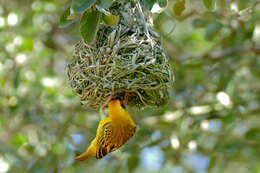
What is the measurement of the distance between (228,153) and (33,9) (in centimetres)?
246

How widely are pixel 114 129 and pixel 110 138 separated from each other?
92 millimetres

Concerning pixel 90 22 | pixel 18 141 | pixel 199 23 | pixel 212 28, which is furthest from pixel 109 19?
pixel 18 141

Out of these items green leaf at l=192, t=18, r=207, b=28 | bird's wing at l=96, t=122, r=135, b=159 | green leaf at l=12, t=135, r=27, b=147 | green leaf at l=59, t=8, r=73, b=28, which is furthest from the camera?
green leaf at l=12, t=135, r=27, b=147

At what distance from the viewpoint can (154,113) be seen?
3207 mm

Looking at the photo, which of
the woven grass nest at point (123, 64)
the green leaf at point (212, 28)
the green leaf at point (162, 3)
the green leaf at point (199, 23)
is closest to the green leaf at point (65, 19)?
the woven grass nest at point (123, 64)

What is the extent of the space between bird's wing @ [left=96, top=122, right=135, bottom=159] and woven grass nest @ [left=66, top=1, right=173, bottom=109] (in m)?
0.20

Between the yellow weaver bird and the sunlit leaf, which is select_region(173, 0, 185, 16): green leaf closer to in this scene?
the yellow weaver bird

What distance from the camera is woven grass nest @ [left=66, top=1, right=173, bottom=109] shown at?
2092 millimetres

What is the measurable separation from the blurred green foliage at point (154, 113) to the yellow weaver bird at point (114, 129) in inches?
30.5

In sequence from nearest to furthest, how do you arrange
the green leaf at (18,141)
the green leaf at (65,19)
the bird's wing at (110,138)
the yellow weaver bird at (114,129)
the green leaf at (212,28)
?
Answer: the green leaf at (65,19) < the yellow weaver bird at (114,129) < the bird's wing at (110,138) < the green leaf at (212,28) < the green leaf at (18,141)

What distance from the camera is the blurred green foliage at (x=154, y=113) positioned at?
11.6 feet

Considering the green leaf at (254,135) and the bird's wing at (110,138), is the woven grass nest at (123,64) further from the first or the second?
the green leaf at (254,135)

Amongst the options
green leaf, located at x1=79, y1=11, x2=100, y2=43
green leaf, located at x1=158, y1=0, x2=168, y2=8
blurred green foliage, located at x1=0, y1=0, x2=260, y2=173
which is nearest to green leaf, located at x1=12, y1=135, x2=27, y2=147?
blurred green foliage, located at x1=0, y1=0, x2=260, y2=173

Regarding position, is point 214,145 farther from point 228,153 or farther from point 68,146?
point 68,146
